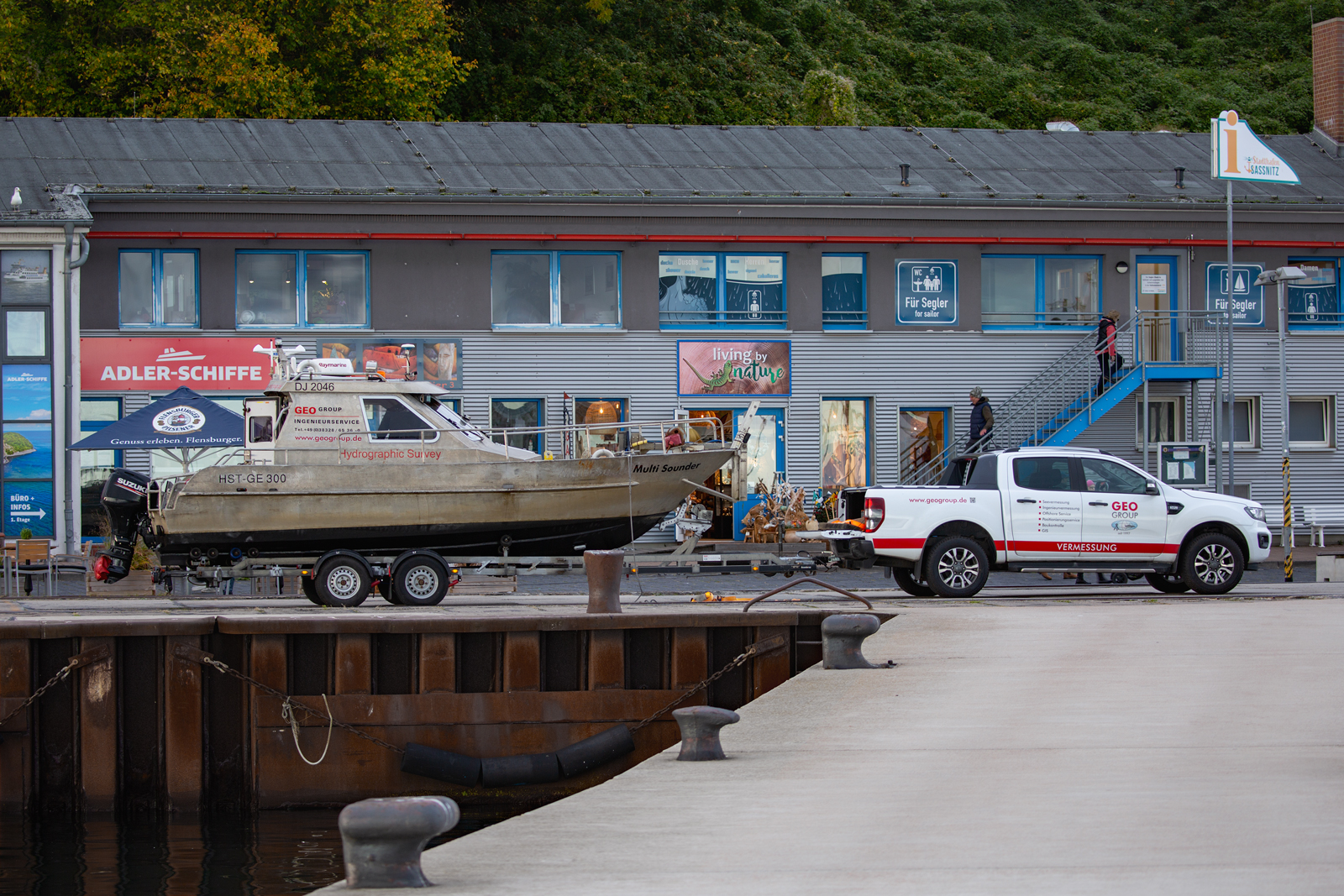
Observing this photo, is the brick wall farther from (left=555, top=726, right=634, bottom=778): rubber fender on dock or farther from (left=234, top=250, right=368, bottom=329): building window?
(left=555, top=726, right=634, bottom=778): rubber fender on dock

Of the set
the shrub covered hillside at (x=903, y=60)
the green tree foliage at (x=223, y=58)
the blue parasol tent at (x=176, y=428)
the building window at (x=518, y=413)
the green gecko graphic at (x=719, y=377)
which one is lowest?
the blue parasol tent at (x=176, y=428)

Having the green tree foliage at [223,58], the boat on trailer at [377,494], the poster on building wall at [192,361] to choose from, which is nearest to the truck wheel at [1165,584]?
the boat on trailer at [377,494]

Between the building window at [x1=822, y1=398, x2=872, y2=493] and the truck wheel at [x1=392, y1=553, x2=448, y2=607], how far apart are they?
Result: 1285cm

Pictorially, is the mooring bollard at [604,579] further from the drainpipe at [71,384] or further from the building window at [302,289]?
the drainpipe at [71,384]

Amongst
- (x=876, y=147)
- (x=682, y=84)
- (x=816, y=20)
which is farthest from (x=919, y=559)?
(x=816, y=20)

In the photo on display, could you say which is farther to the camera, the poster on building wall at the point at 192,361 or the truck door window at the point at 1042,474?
the poster on building wall at the point at 192,361

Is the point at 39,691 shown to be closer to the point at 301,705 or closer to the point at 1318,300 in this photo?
the point at 301,705

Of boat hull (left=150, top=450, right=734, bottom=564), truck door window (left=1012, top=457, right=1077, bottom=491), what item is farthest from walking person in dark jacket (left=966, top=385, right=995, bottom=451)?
boat hull (left=150, top=450, right=734, bottom=564)

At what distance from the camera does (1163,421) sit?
30.3 metres

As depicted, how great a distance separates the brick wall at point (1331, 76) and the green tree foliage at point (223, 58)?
2277cm

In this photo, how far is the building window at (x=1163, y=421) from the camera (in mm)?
30062

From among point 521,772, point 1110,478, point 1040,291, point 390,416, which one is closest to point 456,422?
point 390,416

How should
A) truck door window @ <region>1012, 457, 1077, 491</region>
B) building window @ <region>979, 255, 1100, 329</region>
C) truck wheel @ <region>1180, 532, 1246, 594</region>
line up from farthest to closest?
building window @ <region>979, 255, 1100, 329</region> < truck wheel @ <region>1180, 532, 1246, 594</region> < truck door window @ <region>1012, 457, 1077, 491</region>

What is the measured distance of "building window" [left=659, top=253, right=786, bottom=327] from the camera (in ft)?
94.3
